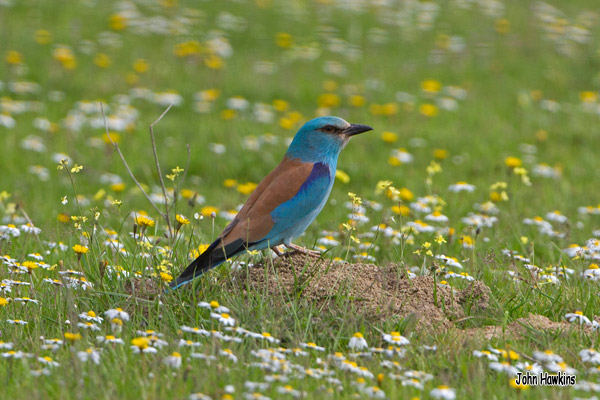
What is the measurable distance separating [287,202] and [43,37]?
8.80m

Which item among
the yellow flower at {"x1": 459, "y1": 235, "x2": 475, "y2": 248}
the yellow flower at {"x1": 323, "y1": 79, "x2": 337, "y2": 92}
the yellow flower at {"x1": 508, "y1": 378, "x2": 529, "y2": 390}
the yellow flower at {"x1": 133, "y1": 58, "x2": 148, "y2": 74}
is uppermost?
the yellow flower at {"x1": 508, "y1": 378, "x2": 529, "y2": 390}

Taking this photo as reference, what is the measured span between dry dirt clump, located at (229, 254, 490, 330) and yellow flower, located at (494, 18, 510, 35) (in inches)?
433

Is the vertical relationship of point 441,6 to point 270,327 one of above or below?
below

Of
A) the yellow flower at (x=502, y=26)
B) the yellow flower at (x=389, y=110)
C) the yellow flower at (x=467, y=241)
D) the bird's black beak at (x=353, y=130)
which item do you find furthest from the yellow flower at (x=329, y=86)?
the bird's black beak at (x=353, y=130)

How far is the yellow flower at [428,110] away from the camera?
10.9 meters

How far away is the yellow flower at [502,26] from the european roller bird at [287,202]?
10457mm

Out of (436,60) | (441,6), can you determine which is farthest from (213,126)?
(441,6)

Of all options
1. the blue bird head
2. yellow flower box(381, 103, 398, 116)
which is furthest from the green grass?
the blue bird head

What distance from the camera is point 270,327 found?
413 cm

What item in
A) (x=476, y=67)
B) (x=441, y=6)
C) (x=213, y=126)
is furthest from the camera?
(x=441, y=6)

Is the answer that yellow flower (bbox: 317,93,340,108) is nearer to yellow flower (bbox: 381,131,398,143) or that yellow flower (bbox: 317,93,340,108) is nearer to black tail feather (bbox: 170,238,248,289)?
yellow flower (bbox: 381,131,398,143)

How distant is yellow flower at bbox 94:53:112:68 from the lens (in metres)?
11.8

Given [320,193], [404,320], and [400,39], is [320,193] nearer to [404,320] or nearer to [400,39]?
[404,320]

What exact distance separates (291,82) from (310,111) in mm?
967
